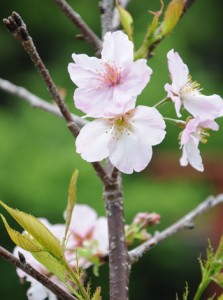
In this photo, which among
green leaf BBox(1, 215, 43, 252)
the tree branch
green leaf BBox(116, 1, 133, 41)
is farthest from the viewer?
green leaf BBox(116, 1, 133, 41)

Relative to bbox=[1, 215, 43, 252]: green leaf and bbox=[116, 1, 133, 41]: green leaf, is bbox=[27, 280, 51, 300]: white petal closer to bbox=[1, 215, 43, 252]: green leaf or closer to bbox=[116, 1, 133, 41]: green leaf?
bbox=[1, 215, 43, 252]: green leaf

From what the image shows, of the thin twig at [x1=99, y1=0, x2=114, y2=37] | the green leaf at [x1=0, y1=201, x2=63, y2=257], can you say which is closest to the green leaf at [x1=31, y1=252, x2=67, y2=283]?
the green leaf at [x1=0, y1=201, x2=63, y2=257]

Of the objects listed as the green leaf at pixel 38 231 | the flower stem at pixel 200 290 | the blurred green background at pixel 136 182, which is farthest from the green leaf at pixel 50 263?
the blurred green background at pixel 136 182

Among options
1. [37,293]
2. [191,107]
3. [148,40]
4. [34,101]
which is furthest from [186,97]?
[34,101]

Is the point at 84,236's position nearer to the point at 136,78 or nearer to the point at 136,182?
the point at 136,78

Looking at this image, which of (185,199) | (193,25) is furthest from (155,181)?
(193,25)

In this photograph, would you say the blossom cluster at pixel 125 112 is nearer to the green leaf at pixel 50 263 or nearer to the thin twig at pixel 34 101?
the green leaf at pixel 50 263

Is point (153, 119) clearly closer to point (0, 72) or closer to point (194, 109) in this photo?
point (194, 109)
